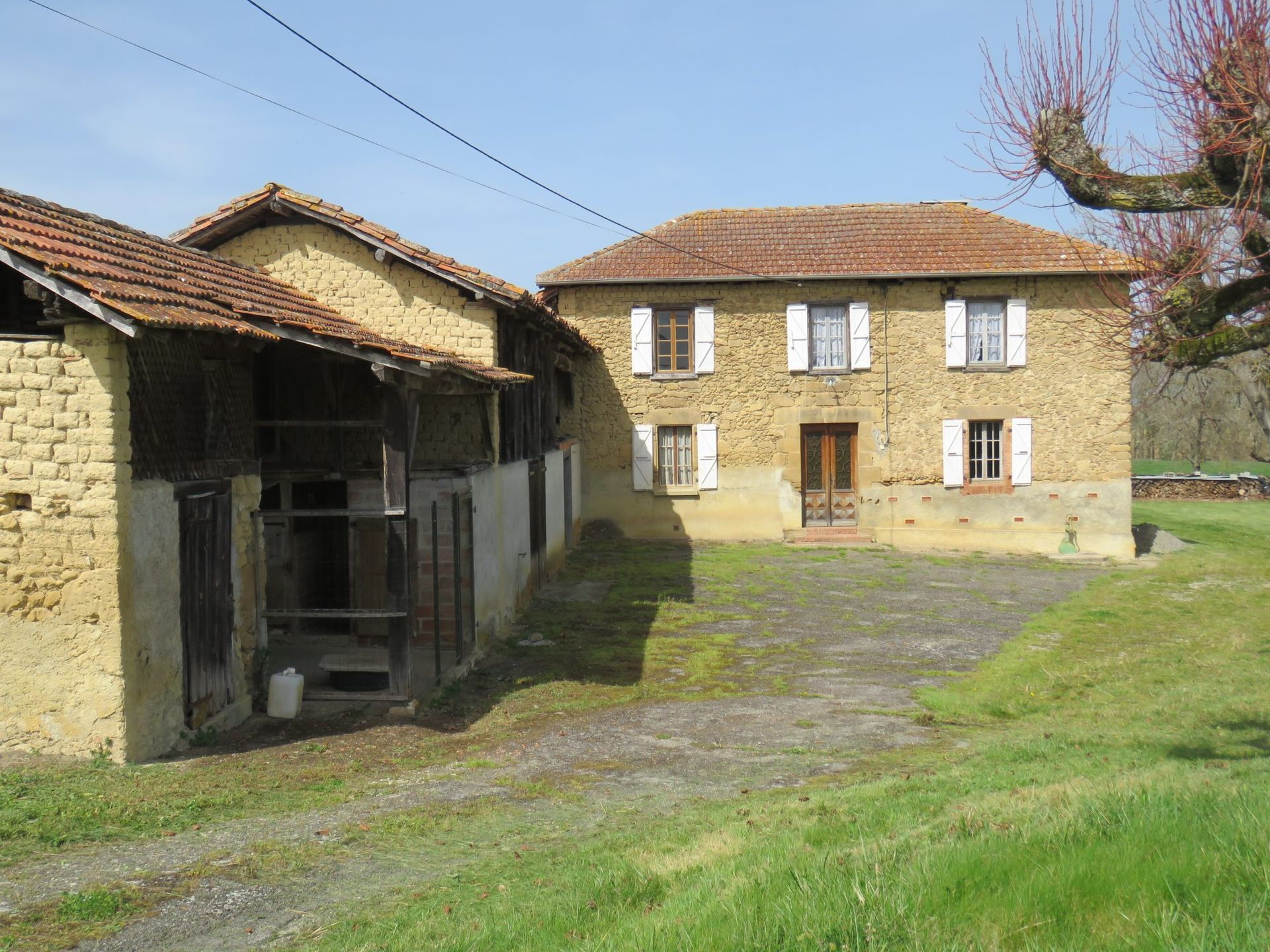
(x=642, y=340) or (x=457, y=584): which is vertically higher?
(x=642, y=340)

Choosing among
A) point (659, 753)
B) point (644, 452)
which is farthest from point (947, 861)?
point (644, 452)

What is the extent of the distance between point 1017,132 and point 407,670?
21.4 feet

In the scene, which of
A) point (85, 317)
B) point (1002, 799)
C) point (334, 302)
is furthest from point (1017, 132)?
point (334, 302)

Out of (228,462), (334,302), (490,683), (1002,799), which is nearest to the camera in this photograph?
(1002,799)

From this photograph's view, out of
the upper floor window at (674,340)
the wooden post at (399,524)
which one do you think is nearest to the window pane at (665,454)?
the upper floor window at (674,340)

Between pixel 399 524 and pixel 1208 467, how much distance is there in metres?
42.4

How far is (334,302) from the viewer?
41.0 ft

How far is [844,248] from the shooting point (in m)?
20.9

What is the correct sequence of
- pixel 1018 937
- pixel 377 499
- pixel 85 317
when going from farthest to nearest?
pixel 377 499, pixel 85 317, pixel 1018 937

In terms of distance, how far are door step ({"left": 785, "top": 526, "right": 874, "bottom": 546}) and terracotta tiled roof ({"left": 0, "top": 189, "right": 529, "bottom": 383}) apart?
33.8 ft

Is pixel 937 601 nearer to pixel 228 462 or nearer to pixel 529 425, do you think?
pixel 529 425

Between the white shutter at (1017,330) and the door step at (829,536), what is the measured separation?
4302 mm

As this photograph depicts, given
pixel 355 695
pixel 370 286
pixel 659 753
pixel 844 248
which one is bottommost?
pixel 659 753

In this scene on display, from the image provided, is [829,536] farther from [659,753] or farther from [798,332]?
[659,753]
